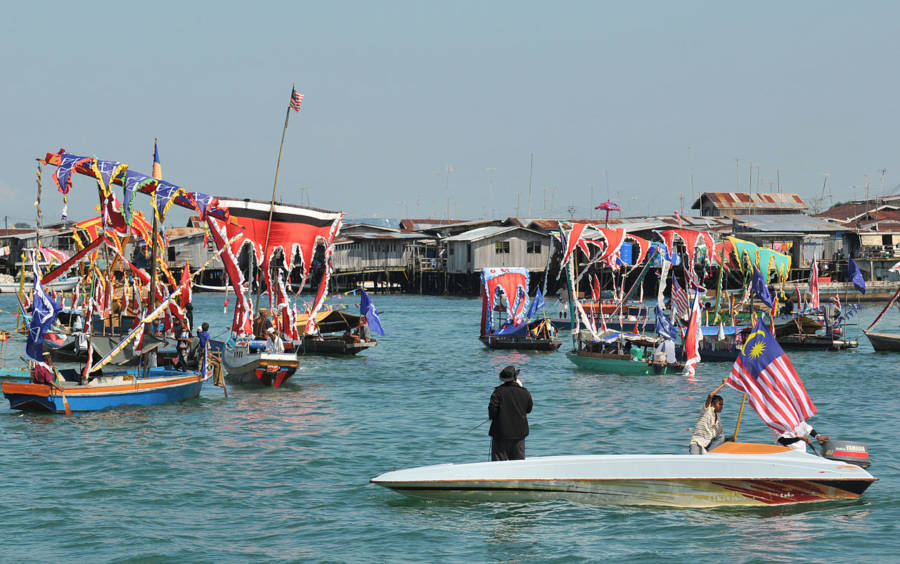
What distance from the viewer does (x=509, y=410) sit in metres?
15.6

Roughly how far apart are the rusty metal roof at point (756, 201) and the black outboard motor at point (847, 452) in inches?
3660

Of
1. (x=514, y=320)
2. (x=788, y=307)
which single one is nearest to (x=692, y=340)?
(x=514, y=320)

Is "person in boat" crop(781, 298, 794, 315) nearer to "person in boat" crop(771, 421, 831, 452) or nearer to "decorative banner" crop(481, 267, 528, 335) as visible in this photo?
"decorative banner" crop(481, 267, 528, 335)

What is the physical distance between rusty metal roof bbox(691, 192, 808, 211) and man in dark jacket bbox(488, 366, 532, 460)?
310 feet

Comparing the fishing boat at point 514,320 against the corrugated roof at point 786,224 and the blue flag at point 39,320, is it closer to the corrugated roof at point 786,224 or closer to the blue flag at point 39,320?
the blue flag at point 39,320

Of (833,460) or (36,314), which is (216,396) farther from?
(833,460)

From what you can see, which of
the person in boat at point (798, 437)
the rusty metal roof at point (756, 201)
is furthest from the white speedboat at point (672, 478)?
the rusty metal roof at point (756, 201)

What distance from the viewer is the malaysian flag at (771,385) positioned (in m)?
16.6

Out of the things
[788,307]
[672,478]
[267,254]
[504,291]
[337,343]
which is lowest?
[672,478]

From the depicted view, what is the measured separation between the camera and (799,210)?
106 meters

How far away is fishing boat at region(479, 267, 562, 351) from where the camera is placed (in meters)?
47.2

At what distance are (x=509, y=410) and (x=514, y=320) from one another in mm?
33875

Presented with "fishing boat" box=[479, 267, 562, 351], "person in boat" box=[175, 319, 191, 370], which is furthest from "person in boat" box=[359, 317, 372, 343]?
"person in boat" box=[175, 319, 191, 370]

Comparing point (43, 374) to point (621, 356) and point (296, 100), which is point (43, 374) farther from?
point (621, 356)
